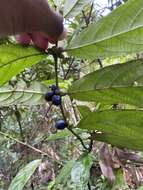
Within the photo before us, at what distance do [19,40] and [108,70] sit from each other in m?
0.13

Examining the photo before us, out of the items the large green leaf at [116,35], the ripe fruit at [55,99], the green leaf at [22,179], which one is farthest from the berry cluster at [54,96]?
the green leaf at [22,179]

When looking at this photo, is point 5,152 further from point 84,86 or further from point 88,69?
point 84,86

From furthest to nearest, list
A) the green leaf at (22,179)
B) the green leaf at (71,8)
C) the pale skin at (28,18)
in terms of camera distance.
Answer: the green leaf at (22,179) → the green leaf at (71,8) → the pale skin at (28,18)

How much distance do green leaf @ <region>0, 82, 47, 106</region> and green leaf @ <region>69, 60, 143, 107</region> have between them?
0.48ft

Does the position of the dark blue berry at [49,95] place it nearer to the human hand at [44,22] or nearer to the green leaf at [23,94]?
the green leaf at [23,94]

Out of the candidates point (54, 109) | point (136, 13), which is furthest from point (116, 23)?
point (54, 109)

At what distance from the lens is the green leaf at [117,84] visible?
0.62m

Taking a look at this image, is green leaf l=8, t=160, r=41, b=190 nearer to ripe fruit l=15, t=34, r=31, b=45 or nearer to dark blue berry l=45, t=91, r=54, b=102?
dark blue berry l=45, t=91, r=54, b=102

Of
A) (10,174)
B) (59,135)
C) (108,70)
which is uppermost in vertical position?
(108,70)

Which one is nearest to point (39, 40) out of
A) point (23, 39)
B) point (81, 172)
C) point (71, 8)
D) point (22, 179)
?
point (23, 39)

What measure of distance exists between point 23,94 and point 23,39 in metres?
0.19

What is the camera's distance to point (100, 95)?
0.65 m

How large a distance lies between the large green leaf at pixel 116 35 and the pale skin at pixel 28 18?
0.35 ft

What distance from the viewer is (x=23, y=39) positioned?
2.06 ft
